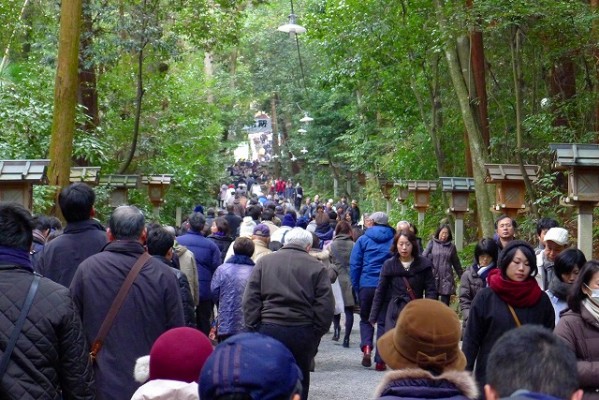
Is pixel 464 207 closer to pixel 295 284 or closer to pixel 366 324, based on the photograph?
pixel 366 324

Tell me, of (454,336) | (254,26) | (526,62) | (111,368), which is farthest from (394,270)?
(254,26)

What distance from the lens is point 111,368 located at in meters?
6.03

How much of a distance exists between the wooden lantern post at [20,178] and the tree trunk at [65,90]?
75.1 inches

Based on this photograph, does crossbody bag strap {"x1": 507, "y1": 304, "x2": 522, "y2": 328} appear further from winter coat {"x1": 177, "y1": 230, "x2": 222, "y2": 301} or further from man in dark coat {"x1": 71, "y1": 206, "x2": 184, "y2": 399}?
winter coat {"x1": 177, "y1": 230, "x2": 222, "y2": 301}

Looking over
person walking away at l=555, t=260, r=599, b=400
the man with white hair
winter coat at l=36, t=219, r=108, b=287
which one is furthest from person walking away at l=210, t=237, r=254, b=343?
person walking away at l=555, t=260, r=599, b=400

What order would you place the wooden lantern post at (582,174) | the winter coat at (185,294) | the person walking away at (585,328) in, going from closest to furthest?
the person walking away at (585,328)
the winter coat at (185,294)
the wooden lantern post at (582,174)

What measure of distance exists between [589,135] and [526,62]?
468cm

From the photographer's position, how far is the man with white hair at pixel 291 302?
27.6ft

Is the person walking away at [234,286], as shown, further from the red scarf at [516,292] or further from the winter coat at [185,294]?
the red scarf at [516,292]

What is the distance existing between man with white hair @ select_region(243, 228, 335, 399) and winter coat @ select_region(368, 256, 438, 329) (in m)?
2.73

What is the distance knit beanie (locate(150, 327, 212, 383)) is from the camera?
3.89 m

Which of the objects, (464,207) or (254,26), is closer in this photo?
(464,207)

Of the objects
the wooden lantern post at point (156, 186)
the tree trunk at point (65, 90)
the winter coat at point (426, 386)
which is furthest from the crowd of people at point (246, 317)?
the wooden lantern post at point (156, 186)

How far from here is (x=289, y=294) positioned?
8.41 meters
